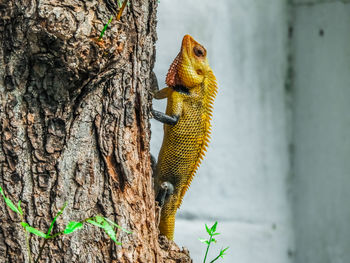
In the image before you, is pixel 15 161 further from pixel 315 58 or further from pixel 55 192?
pixel 315 58

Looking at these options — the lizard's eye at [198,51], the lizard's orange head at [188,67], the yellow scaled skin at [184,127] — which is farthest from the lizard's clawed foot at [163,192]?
the lizard's eye at [198,51]

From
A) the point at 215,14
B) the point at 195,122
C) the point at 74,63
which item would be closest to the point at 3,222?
the point at 74,63

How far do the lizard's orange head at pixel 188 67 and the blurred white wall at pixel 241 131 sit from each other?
0.53 meters

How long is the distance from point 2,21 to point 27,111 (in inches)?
8.5

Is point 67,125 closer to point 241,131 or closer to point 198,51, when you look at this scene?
point 198,51

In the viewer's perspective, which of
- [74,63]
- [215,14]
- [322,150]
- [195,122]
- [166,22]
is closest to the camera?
[74,63]

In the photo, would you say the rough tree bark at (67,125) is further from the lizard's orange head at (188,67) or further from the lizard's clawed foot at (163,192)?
the lizard's orange head at (188,67)

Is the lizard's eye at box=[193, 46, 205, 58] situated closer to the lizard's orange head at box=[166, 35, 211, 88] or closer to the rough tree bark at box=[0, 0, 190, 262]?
the lizard's orange head at box=[166, 35, 211, 88]

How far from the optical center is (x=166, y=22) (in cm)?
292

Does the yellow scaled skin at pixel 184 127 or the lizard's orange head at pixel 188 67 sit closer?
the yellow scaled skin at pixel 184 127

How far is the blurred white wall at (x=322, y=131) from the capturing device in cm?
379

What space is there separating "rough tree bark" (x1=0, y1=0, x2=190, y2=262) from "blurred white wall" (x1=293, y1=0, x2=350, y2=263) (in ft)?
8.98

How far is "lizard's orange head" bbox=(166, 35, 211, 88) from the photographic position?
2.29m

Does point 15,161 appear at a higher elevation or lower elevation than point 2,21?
lower
